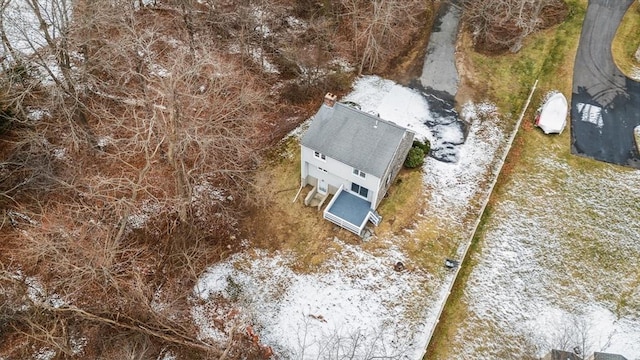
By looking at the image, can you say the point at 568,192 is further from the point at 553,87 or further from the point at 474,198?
the point at 553,87

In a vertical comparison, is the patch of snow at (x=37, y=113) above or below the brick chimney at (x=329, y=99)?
below

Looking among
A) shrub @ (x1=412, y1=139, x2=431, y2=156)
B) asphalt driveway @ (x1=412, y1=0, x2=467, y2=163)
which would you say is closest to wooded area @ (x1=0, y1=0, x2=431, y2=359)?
asphalt driveway @ (x1=412, y1=0, x2=467, y2=163)

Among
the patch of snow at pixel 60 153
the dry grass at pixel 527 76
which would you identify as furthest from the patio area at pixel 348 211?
the patch of snow at pixel 60 153

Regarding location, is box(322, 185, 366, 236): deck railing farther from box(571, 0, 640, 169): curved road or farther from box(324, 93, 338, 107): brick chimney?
box(571, 0, 640, 169): curved road

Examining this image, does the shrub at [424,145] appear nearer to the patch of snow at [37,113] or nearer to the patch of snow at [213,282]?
the patch of snow at [213,282]

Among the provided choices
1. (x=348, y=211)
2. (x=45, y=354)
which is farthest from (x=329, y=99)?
(x=45, y=354)

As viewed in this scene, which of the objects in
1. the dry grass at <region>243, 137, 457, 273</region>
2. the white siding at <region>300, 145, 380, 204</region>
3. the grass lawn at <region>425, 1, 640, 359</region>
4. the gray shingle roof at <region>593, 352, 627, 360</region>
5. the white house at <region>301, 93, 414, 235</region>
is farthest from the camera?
the dry grass at <region>243, 137, 457, 273</region>
